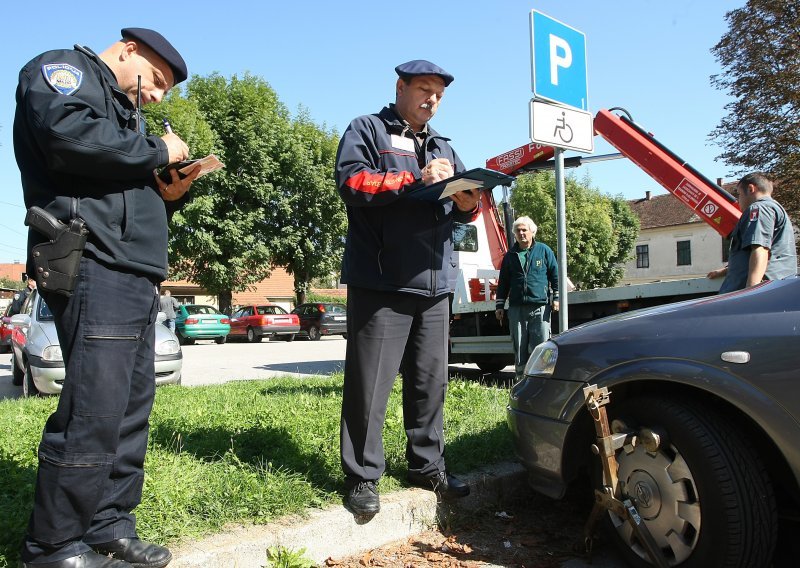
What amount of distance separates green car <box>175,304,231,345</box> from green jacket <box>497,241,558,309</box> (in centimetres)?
1743

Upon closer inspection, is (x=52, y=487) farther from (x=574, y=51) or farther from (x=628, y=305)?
(x=628, y=305)

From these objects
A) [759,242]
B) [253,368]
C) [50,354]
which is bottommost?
[253,368]

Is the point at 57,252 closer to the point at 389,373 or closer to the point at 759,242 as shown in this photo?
the point at 389,373

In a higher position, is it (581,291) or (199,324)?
(581,291)

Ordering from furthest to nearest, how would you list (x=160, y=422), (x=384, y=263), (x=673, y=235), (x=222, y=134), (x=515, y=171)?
(x=673, y=235), (x=222, y=134), (x=515, y=171), (x=160, y=422), (x=384, y=263)

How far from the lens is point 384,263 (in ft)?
9.48

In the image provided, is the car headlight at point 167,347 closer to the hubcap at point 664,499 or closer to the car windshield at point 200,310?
the hubcap at point 664,499

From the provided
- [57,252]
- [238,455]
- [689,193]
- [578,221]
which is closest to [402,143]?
[57,252]

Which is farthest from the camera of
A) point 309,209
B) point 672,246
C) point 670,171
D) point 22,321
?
point 672,246

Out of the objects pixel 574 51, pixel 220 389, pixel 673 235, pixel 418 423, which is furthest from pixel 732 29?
pixel 673 235

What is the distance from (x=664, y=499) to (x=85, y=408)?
212 cm

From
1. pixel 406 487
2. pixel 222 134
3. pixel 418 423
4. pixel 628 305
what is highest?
pixel 222 134

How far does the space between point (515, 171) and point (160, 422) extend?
23.6 ft

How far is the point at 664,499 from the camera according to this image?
2.37 metres
